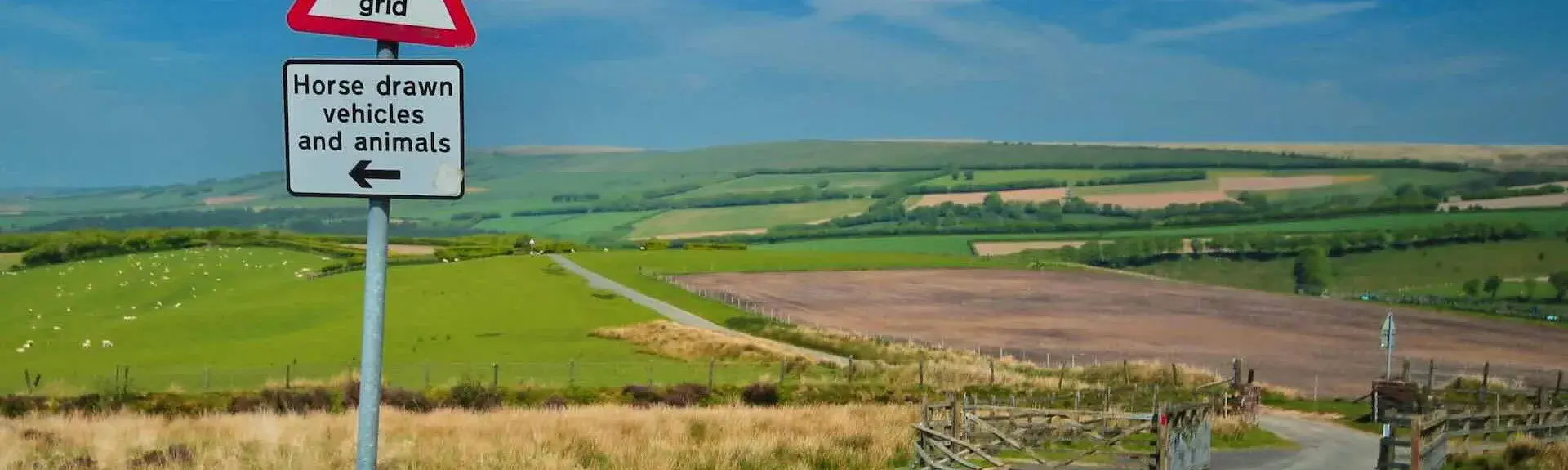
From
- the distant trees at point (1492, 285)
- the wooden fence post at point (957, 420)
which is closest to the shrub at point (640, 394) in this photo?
the wooden fence post at point (957, 420)

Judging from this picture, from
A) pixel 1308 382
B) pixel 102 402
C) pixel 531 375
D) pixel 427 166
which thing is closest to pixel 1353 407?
pixel 1308 382

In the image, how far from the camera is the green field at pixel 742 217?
172625 mm

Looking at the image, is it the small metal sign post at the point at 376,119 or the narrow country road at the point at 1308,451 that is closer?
the small metal sign post at the point at 376,119

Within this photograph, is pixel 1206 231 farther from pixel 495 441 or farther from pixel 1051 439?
pixel 495 441

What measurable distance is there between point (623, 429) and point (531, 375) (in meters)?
27.5

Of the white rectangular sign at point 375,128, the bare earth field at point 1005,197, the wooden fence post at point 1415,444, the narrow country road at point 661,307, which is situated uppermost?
the white rectangular sign at point 375,128

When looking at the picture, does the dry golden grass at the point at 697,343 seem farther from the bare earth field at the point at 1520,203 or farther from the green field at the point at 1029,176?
the green field at the point at 1029,176

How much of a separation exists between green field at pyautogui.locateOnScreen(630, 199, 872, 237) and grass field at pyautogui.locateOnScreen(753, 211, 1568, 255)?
23022 millimetres

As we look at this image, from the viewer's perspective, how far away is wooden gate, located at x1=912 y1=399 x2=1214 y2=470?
23.2 m

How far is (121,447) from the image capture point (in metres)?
19.4

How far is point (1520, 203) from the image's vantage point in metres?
139

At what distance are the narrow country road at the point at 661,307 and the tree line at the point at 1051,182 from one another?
81.4 m

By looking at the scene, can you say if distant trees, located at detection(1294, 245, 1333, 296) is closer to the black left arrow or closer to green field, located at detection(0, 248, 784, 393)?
green field, located at detection(0, 248, 784, 393)

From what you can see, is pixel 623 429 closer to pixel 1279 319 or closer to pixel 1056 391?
pixel 1056 391
